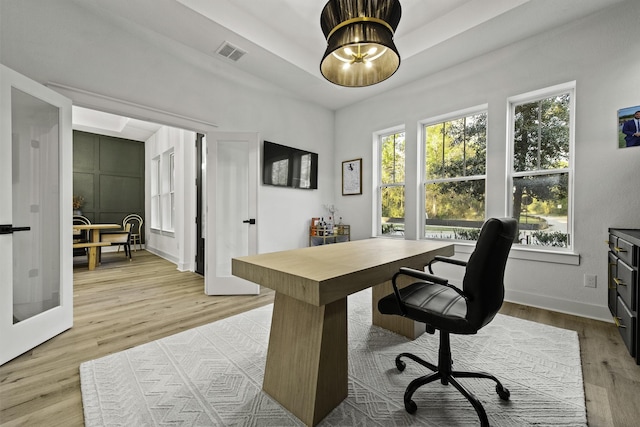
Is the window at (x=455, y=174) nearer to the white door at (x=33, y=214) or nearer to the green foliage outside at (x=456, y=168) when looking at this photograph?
the green foliage outside at (x=456, y=168)

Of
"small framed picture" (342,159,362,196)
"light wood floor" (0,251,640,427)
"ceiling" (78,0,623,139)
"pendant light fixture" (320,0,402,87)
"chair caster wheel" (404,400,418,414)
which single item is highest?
"ceiling" (78,0,623,139)

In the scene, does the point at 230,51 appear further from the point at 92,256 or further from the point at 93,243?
the point at 92,256

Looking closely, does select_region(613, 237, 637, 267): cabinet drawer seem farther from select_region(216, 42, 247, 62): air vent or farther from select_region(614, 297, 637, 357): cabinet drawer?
select_region(216, 42, 247, 62): air vent

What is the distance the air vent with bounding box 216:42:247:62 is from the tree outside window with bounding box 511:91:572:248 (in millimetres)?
3269

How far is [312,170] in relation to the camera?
468cm

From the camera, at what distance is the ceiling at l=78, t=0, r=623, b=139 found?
2498 mm

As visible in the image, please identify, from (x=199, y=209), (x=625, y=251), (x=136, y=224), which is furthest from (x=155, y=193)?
(x=625, y=251)

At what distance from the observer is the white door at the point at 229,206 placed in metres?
3.47

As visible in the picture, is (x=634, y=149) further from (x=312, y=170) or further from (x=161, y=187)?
(x=161, y=187)

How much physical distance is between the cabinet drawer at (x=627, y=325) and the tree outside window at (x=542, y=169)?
93cm

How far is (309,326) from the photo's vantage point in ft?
4.60

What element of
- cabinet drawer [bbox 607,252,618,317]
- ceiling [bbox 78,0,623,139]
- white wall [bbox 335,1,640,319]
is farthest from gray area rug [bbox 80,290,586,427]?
ceiling [bbox 78,0,623,139]

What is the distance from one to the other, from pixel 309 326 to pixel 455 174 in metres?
3.16

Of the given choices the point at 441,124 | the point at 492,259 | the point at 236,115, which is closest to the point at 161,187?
the point at 236,115
